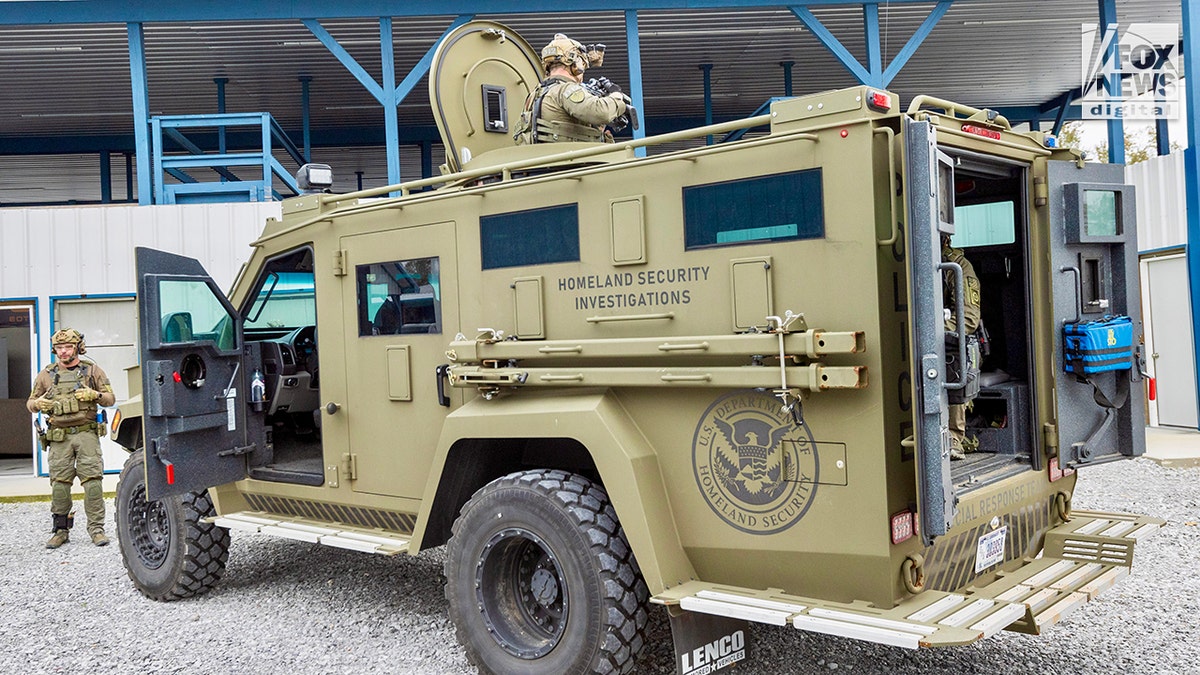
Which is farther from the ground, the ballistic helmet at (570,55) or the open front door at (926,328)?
the ballistic helmet at (570,55)

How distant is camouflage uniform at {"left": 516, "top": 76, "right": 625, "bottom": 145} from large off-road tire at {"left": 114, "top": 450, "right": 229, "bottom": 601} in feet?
10.0

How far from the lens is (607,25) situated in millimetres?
13562

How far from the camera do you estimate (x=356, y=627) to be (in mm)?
5402

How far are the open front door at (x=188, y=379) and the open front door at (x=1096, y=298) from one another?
4.39 m

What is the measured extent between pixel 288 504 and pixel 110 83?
13.1 meters

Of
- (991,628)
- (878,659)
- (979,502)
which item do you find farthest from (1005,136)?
(878,659)

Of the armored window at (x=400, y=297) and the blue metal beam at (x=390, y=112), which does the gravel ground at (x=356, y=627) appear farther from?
the blue metal beam at (x=390, y=112)

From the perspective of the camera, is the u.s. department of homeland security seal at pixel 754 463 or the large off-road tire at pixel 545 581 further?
the large off-road tire at pixel 545 581

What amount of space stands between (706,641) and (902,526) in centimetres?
89

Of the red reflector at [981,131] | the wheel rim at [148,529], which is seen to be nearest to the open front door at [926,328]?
the red reflector at [981,131]

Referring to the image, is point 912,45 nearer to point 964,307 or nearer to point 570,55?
point 570,55

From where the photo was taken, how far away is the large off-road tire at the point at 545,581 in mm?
3859

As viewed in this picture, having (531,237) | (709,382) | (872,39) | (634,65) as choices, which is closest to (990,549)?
(709,382)

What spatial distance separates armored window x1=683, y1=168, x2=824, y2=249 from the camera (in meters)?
3.62
